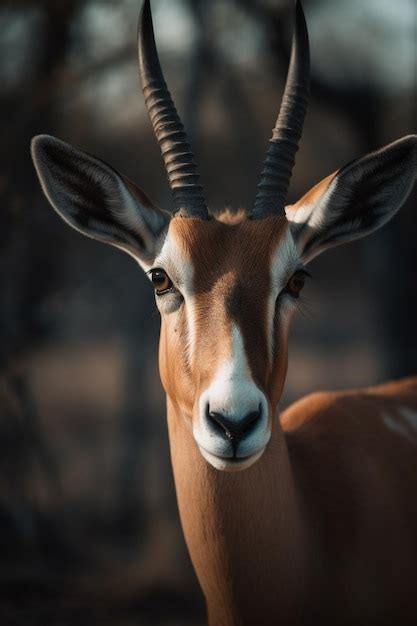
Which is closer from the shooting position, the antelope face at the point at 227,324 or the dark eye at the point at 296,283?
the antelope face at the point at 227,324

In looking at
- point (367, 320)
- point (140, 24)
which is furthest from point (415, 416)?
point (367, 320)

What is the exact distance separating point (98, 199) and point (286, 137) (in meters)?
1.03

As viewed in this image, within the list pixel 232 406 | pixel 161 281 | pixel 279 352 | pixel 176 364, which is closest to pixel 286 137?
pixel 161 281

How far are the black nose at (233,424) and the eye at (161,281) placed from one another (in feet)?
2.91

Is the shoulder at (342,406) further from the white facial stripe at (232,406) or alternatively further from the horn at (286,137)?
the white facial stripe at (232,406)

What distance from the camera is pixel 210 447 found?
3.24 m

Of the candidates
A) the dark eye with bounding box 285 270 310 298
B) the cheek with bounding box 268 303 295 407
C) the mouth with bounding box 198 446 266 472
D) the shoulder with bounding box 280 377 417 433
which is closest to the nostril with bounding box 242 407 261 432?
the mouth with bounding box 198 446 266 472

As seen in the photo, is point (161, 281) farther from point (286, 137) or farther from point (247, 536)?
point (247, 536)

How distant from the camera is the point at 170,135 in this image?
163 inches

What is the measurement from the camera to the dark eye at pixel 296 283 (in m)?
3.89

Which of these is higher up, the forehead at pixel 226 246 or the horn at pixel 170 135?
the horn at pixel 170 135

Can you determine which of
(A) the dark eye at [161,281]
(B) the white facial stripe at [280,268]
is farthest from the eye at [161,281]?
(B) the white facial stripe at [280,268]

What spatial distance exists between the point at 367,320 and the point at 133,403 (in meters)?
10.4

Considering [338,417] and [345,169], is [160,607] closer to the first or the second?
[338,417]
